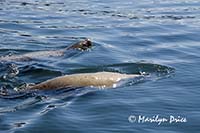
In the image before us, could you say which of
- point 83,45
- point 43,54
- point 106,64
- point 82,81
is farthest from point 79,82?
point 83,45

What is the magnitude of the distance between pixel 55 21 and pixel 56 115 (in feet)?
29.4

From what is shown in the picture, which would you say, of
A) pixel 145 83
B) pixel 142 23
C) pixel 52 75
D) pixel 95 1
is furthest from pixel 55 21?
pixel 145 83

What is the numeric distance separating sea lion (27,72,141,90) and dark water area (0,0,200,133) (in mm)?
160

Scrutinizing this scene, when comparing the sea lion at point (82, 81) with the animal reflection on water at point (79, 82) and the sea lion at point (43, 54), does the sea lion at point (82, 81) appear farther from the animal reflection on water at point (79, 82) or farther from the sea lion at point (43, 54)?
the sea lion at point (43, 54)

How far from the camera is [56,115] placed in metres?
7.59

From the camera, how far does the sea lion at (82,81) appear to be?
28.2ft

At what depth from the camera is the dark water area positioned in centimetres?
741

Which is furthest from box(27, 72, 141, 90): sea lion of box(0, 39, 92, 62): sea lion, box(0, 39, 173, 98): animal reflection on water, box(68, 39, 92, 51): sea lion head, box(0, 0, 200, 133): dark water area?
box(68, 39, 92, 51): sea lion head

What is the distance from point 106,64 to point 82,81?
224 cm

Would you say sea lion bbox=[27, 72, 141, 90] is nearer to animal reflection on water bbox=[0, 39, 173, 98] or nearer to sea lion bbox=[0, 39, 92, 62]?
animal reflection on water bbox=[0, 39, 173, 98]

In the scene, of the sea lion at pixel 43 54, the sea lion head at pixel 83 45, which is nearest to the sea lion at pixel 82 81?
the sea lion at pixel 43 54

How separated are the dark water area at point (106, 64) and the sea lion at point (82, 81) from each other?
0.16 meters

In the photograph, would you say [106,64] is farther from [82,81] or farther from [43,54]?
[82,81]

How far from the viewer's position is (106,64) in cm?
1088
